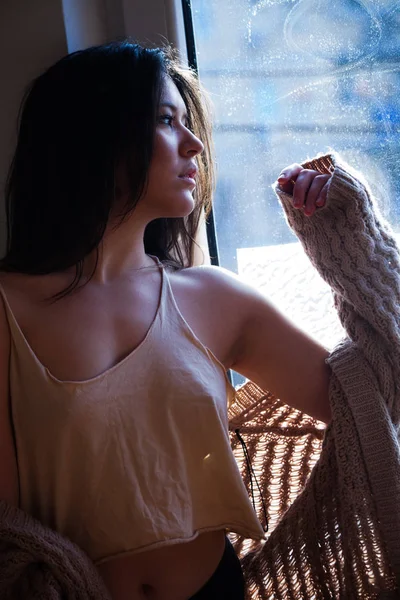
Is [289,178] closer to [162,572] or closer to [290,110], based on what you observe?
[290,110]

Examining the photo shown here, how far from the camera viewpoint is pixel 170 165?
1067 millimetres

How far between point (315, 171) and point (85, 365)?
0.50m

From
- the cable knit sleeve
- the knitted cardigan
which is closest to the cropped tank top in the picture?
the knitted cardigan

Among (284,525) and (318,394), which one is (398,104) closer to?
(318,394)

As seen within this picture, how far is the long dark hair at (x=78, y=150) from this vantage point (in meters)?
1.05

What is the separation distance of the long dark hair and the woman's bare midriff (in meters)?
0.41

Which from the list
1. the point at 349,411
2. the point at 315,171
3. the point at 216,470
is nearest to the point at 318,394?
the point at 349,411

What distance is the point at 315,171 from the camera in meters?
1.15

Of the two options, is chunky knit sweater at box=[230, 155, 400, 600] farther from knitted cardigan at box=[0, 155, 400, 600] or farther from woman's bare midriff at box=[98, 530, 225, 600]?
woman's bare midriff at box=[98, 530, 225, 600]

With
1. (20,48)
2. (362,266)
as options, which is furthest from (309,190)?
(20,48)

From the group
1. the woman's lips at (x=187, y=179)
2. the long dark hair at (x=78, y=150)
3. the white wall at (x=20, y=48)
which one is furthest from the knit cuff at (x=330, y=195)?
the white wall at (x=20, y=48)

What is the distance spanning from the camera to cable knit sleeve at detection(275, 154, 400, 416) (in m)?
1.09

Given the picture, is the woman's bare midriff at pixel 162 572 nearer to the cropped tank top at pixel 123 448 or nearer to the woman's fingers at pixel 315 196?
the cropped tank top at pixel 123 448

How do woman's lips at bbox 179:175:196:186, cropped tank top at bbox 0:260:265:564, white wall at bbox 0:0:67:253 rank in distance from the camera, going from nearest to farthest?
cropped tank top at bbox 0:260:265:564 → woman's lips at bbox 179:175:196:186 → white wall at bbox 0:0:67:253
